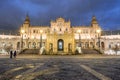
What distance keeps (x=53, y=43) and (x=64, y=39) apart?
4.10 metres

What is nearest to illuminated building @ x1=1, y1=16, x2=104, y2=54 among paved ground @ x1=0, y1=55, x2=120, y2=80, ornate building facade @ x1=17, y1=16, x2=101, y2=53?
ornate building facade @ x1=17, y1=16, x2=101, y2=53

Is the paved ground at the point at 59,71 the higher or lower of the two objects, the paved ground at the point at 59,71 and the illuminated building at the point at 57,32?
the lower

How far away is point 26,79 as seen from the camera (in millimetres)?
8297

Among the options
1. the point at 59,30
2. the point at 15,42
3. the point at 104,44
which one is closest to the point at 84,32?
the point at 59,30

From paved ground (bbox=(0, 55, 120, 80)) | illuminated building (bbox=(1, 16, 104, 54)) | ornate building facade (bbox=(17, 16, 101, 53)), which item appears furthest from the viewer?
ornate building facade (bbox=(17, 16, 101, 53))

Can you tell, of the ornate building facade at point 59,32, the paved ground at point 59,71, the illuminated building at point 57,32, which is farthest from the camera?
the ornate building facade at point 59,32

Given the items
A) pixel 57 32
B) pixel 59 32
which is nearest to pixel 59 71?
pixel 57 32

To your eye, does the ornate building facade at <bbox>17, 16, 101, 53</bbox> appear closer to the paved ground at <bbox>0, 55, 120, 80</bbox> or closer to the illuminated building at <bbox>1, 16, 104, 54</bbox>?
the illuminated building at <bbox>1, 16, 104, 54</bbox>

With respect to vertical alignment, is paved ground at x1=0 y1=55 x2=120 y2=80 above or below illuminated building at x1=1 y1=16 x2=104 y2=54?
below

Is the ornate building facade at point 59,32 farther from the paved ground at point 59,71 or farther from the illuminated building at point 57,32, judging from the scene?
the paved ground at point 59,71

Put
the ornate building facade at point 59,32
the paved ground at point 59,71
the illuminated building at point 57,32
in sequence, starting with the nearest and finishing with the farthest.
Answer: the paved ground at point 59,71, the illuminated building at point 57,32, the ornate building facade at point 59,32

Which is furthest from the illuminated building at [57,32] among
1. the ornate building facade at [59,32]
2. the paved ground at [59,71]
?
the paved ground at [59,71]

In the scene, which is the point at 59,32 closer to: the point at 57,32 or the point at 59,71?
the point at 57,32

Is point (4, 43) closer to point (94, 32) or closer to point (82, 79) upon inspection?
point (94, 32)
